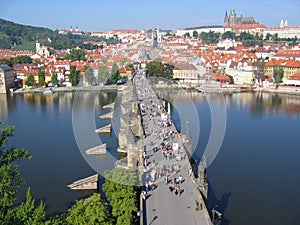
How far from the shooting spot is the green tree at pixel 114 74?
20.4m

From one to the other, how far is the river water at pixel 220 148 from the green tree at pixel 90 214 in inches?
67.8

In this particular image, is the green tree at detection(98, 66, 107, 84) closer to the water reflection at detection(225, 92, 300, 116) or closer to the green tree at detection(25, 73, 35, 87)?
the green tree at detection(25, 73, 35, 87)

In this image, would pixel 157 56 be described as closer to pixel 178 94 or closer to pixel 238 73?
pixel 178 94

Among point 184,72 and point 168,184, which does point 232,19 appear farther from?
point 168,184

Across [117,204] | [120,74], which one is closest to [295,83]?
[120,74]

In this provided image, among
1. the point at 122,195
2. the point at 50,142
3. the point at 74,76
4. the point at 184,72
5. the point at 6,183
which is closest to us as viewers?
the point at 6,183

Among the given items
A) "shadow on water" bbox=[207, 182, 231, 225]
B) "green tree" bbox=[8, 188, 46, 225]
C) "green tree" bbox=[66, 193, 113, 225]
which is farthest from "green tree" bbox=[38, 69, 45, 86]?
"green tree" bbox=[8, 188, 46, 225]

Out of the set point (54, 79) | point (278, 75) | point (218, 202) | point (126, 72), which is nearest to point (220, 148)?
point (218, 202)

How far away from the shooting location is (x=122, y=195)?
6.04 metres

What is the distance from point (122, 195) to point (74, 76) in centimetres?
1872

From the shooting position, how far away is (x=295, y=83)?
23.2 meters

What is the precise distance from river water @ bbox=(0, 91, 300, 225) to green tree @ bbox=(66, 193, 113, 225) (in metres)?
1.72

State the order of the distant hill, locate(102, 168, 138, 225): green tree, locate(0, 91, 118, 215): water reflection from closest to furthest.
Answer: locate(102, 168, 138, 225): green tree
locate(0, 91, 118, 215): water reflection
the distant hill

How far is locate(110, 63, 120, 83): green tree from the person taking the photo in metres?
20.4
